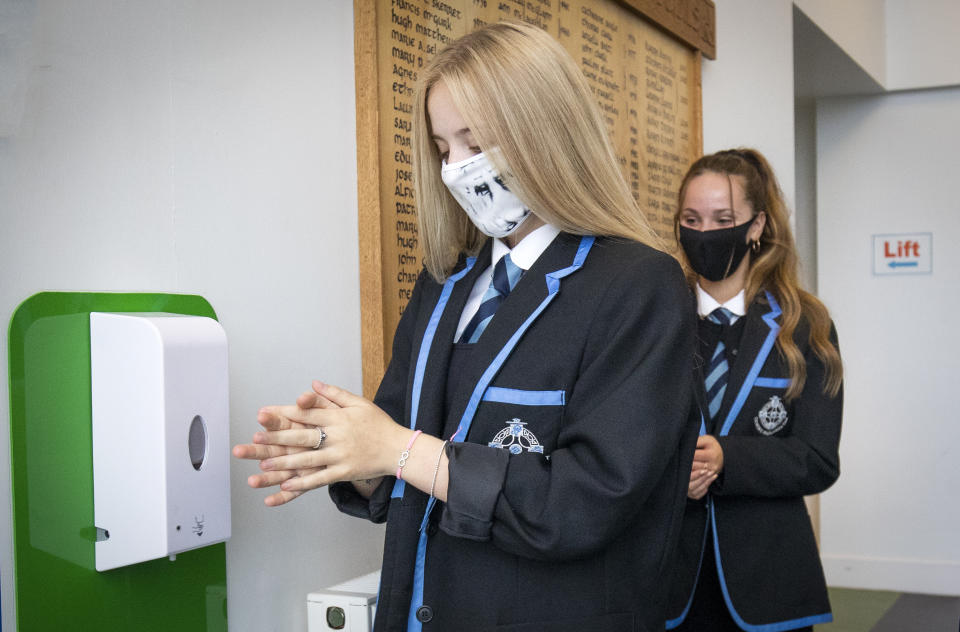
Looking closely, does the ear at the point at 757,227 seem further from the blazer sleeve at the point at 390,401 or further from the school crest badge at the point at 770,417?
the blazer sleeve at the point at 390,401

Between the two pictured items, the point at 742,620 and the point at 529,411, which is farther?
the point at 742,620

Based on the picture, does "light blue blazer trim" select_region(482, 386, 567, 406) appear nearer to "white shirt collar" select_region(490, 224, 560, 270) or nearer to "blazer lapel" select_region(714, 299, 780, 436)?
"white shirt collar" select_region(490, 224, 560, 270)

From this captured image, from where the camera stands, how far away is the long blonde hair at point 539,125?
47.7 inches

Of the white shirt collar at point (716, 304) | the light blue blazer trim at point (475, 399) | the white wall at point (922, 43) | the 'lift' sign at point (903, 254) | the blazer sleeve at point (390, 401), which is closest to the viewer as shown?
the light blue blazer trim at point (475, 399)

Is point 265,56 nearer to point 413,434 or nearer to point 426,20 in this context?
point 426,20

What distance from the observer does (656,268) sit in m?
1.21

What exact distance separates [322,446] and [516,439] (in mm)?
242

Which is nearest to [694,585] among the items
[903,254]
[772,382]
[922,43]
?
[772,382]

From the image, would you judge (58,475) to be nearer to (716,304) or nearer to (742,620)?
(742,620)

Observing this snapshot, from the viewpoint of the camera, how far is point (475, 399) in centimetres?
120

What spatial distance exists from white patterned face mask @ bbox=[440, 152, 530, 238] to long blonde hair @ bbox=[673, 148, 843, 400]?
96 cm

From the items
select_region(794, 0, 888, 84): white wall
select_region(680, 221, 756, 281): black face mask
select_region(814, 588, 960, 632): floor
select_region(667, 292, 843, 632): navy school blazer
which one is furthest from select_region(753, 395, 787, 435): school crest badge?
select_region(814, 588, 960, 632): floor

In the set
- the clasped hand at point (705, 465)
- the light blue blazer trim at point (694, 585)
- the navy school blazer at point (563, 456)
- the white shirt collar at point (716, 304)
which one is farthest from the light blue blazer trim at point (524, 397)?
the white shirt collar at point (716, 304)

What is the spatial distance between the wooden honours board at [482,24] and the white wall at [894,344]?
2680 mm
